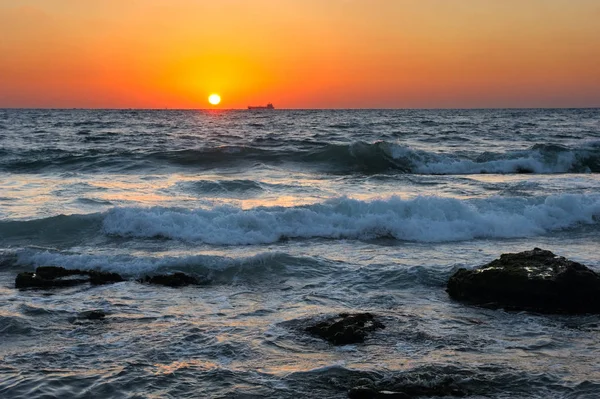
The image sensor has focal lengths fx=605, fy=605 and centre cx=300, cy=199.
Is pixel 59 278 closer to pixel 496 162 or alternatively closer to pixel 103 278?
pixel 103 278

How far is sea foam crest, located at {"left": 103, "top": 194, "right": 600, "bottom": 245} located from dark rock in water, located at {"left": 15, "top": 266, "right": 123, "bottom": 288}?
10.4 ft

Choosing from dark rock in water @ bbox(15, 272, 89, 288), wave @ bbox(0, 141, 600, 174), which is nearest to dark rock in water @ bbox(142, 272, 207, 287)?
dark rock in water @ bbox(15, 272, 89, 288)

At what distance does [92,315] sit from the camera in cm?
708

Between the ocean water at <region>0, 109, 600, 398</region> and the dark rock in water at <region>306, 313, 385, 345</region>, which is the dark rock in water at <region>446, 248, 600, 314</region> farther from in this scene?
the dark rock in water at <region>306, 313, 385, 345</region>

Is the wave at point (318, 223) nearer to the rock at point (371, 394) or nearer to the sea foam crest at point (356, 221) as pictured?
the sea foam crest at point (356, 221)

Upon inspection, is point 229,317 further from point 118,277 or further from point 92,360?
point 118,277

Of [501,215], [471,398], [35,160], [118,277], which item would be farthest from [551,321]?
[35,160]

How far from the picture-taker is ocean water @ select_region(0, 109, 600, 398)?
5418 mm

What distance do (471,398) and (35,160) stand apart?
22.5 m

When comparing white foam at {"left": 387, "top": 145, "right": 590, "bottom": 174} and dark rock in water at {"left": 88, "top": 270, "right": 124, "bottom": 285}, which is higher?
white foam at {"left": 387, "top": 145, "right": 590, "bottom": 174}

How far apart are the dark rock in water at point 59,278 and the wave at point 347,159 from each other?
1461 centimetres

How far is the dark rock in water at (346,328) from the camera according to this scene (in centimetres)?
628

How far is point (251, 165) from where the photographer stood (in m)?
24.8

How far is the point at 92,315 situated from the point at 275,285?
2.66 m
